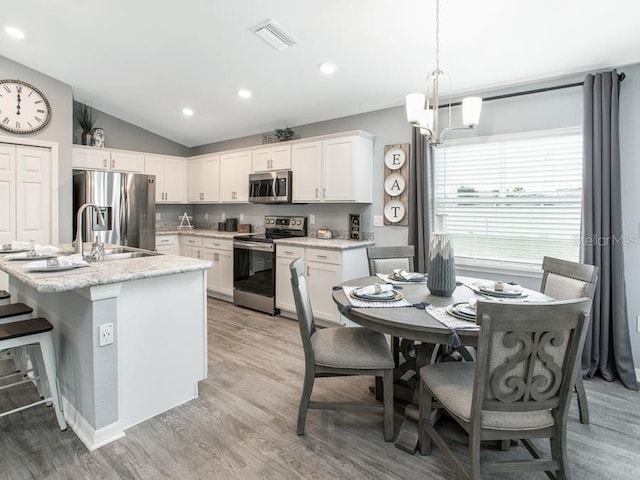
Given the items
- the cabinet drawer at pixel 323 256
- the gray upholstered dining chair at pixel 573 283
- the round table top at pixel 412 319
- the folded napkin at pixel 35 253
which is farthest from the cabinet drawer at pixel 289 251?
the gray upholstered dining chair at pixel 573 283

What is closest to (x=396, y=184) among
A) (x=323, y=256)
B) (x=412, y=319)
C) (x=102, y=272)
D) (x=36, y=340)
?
(x=323, y=256)

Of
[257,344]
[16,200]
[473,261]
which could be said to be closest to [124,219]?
[16,200]

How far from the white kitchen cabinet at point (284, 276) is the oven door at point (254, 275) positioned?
61 mm

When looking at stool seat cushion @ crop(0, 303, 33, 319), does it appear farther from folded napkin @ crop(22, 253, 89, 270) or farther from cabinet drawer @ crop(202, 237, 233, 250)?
cabinet drawer @ crop(202, 237, 233, 250)

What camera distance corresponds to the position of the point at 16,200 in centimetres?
424

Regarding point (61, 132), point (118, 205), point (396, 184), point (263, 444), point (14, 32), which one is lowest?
point (263, 444)

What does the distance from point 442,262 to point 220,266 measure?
364 cm

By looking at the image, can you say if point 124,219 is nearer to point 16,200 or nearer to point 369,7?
point 16,200

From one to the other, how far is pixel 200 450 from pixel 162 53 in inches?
138

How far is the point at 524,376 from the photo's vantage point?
153 cm

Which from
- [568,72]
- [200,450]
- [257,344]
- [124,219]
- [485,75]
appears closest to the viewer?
[200,450]

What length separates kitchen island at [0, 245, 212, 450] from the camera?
6.68 ft

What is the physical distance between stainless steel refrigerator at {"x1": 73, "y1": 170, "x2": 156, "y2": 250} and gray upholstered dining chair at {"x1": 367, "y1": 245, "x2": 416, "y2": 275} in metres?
3.41

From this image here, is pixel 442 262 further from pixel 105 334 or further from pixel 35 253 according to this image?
pixel 35 253
